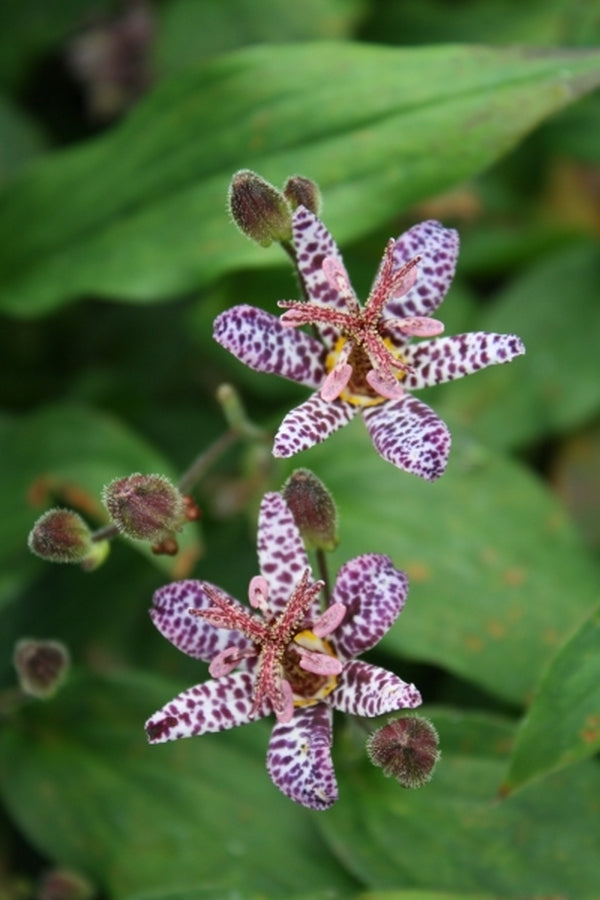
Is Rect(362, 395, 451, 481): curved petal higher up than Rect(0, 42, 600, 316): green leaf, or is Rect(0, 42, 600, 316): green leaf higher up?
Rect(0, 42, 600, 316): green leaf

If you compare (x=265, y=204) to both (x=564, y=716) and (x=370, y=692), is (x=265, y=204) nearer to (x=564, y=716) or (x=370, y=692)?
(x=370, y=692)

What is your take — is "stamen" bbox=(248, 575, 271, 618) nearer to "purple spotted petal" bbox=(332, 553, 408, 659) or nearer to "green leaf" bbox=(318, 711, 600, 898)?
"purple spotted petal" bbox=(332, 553, 408, 659)

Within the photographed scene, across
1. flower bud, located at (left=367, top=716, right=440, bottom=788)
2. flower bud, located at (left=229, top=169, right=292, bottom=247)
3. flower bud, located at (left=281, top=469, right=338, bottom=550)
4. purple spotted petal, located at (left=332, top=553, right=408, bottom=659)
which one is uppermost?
flower bud, located at (left=229, top=169, right=292, bottom=247)

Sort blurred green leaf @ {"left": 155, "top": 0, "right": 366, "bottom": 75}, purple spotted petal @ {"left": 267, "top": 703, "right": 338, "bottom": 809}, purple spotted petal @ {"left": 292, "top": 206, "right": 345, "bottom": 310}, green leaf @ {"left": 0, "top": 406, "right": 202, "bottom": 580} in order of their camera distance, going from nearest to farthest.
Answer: purple spotted petal @ {"left": 267, "top": 703, "right": 338, "bottom": 809} < purple spotted petal @ {"left": 292, "top": 206, "right": 345, "bottom": 310} < green leaf @ {"left": 0, "top": 406, "right": 202, "bottom": 580} < blurred green leaf @ {"left": 155, "top": 0, "right": 366, "bottom": 75}

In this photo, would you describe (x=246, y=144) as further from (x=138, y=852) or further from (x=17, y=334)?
(x=138, y=852)

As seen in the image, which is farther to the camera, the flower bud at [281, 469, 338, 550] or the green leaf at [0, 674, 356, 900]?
the green leaf at [0, 674, 356, 900]

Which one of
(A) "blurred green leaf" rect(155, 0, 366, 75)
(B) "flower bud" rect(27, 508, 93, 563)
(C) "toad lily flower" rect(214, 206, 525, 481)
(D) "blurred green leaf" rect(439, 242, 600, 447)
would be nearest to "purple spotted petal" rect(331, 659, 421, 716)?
(C) "toad lily flower" rect(214, 206, 525, 481)
